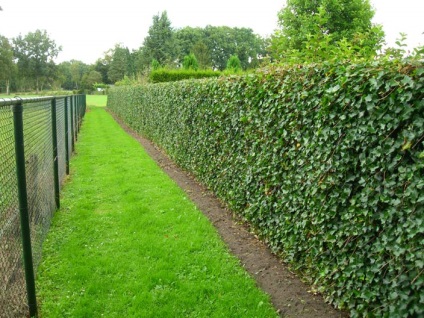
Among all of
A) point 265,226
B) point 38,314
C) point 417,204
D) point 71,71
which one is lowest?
point 38,314

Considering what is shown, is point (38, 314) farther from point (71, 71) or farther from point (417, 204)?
point (71, 71)

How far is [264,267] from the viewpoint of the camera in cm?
402

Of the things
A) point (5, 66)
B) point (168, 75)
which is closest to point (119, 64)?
point (5, 66)

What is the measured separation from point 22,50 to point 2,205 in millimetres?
92852

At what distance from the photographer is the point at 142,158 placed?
33.8ft

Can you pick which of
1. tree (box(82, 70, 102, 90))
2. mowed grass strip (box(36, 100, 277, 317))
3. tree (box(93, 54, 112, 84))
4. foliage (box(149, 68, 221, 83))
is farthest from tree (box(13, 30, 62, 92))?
mowed grass strip (box(36, 100, 277, 317))

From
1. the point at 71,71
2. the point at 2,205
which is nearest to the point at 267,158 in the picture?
the point at 2,205

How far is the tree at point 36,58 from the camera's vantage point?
7994 centimetres

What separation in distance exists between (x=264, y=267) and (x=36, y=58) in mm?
91893

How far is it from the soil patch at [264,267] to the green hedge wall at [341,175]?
5.9 inches

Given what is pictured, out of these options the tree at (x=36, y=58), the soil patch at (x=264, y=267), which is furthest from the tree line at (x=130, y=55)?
the soil patch at (x=264, y=267)

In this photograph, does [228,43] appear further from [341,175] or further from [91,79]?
[341,175]

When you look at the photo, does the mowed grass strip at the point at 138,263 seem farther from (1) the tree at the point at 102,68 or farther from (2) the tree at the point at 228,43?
(1) the tree at the point at 102,68

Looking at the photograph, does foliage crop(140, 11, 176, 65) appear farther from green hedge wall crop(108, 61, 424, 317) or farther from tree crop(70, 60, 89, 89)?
green hedge wall crop(108, 61, 424, 317)
